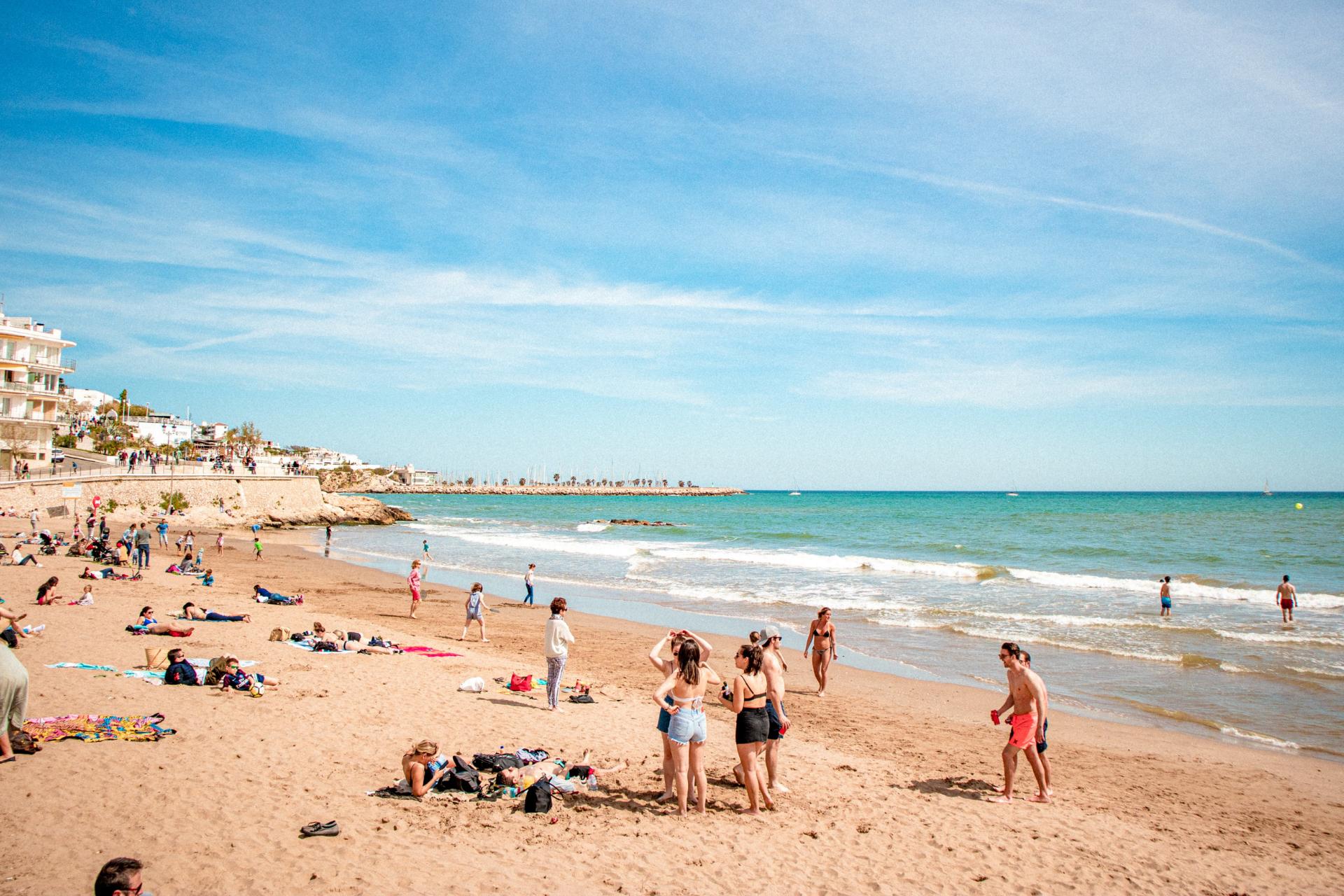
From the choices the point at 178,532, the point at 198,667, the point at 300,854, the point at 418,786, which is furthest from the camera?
the point at 178,532

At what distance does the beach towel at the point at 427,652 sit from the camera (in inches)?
543

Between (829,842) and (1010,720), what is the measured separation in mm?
2392

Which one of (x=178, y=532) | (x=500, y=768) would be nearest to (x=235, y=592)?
(x=500, y=768)

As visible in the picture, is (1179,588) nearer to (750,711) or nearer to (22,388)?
(750,711)

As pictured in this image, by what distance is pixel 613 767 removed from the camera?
26.4 ft

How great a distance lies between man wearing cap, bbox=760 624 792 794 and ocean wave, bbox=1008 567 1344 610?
920 inches

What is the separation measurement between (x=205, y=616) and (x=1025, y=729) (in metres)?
14.7

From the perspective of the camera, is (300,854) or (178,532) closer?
(300,854)

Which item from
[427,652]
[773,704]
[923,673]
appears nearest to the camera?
[773,704]

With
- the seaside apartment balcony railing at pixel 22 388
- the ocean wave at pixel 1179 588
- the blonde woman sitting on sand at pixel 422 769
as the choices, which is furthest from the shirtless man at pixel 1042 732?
the seaside apartment balcony railing at pixel 22 388

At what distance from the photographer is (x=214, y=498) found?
45906 mm

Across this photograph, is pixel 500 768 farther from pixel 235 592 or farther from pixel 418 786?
pixel 235 592

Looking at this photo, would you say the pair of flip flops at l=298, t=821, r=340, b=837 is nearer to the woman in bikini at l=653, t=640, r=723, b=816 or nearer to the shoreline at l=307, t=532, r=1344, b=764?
the woman in bikini at l=653, t=640, r=723, b=816

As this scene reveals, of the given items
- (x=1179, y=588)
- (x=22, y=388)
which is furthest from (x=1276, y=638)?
(x=22, y=388)
